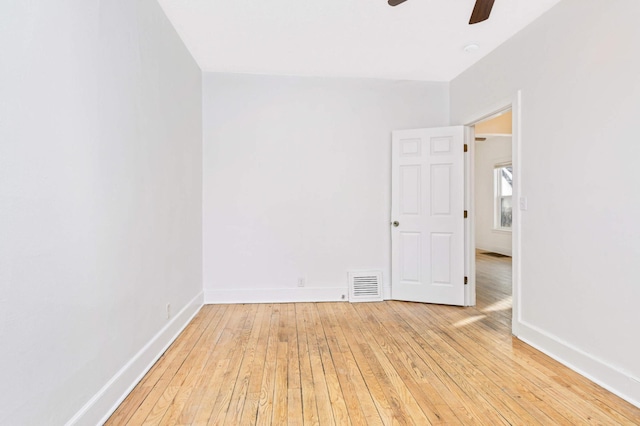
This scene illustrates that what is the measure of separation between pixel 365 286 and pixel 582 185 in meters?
2.27

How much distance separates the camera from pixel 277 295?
11.9 feet

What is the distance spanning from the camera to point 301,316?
3174 millimetres

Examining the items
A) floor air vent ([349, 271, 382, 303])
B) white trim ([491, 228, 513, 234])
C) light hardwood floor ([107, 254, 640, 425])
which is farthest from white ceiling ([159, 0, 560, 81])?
white trim ([491, 228, 513, 234])

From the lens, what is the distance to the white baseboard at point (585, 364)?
1.80m

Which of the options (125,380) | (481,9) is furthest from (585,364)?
(125,380)

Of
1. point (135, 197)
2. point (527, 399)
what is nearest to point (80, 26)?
point (135, 197)

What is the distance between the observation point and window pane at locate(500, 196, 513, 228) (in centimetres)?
729

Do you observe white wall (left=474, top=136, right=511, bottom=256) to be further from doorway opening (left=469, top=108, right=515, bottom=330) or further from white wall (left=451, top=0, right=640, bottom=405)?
white wall (left=451, top=0, right=640, bottom=405)

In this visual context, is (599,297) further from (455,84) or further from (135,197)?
(135,197)

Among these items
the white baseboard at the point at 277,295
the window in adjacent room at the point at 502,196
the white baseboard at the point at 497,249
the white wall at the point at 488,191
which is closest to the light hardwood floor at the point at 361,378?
the white baseboard at the point at 277,295

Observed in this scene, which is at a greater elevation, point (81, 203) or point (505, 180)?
point (505, 180)

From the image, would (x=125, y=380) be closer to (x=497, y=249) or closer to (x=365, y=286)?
(x=365, y=286)

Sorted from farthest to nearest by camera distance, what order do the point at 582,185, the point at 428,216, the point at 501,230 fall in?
the point at 501,230, the point at 428,216, the point at 582,185

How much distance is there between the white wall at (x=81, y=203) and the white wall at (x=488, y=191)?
7165 millimetres
